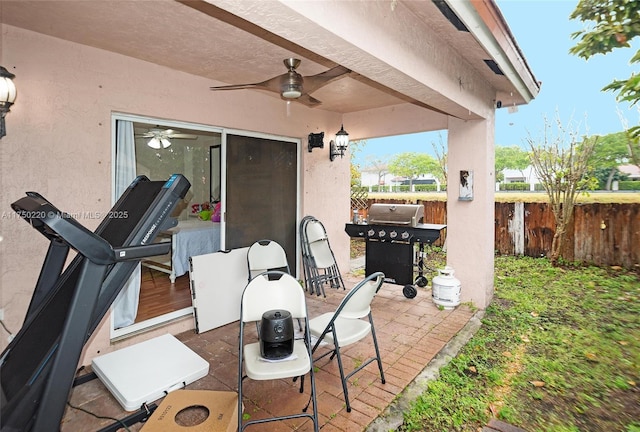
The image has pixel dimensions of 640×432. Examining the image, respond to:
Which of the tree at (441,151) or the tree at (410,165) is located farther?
the tree at (410,165)

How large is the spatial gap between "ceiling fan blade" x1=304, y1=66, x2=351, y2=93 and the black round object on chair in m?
1.99

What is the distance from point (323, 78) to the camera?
2.81 metres

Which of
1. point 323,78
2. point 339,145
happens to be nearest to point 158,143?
point 323,78

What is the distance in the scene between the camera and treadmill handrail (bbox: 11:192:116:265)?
4.83ft

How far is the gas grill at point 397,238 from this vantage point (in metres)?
4.68

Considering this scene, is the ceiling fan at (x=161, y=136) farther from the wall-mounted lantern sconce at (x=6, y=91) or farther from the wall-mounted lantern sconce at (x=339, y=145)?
the wall-mounted lantern sconce at (x=339, y=145)

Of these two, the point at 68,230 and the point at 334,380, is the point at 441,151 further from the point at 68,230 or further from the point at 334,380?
the point at 68,230

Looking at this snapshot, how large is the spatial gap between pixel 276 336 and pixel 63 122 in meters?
2.62

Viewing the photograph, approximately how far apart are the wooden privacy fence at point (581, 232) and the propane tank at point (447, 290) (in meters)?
3.88

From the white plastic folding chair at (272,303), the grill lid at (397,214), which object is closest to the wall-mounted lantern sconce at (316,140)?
the grill lid at (397,214)

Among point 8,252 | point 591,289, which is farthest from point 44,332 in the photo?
point 591,289

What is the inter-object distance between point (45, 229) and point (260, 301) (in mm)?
1428

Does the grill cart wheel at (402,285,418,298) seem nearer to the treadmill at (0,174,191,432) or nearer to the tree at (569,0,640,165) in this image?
the tree at (569,0,640,165)

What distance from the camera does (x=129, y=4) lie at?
2244 mm
